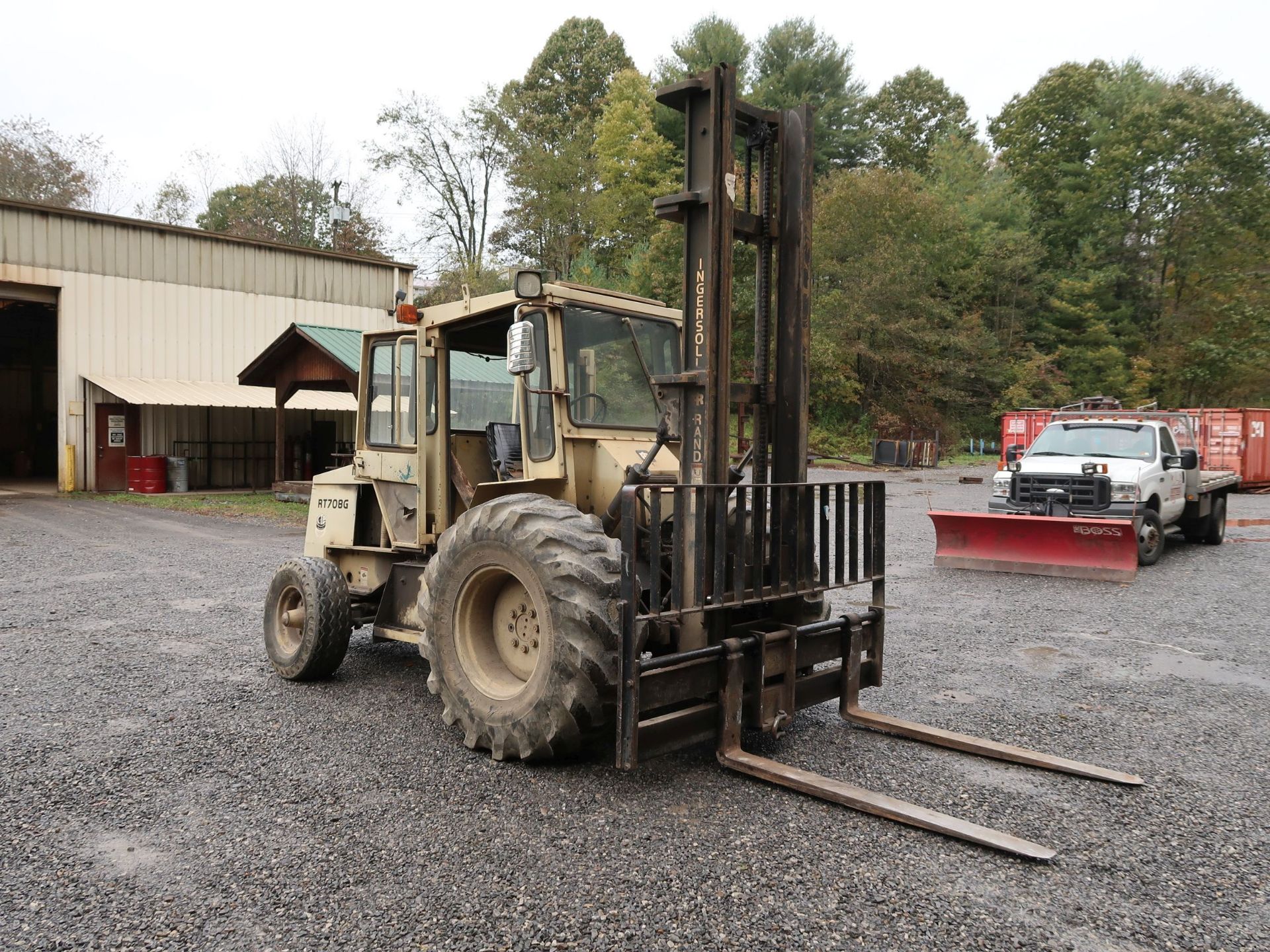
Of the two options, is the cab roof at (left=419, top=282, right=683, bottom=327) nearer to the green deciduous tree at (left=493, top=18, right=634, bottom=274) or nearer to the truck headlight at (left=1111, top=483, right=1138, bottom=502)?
the truck headlight at (left=1111, top=483, right=1138, bottom=502)

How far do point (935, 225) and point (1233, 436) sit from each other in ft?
65.0

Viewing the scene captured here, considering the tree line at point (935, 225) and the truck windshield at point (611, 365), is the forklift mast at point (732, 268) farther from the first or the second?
the tree line at point (935, 225)

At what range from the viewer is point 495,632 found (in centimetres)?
476

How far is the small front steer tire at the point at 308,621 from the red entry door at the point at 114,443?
19841 mm

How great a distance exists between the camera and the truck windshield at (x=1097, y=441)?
12234 mm

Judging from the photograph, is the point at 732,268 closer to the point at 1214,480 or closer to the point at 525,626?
the point at 525,626

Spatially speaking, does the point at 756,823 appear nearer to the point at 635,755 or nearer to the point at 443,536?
the point at 635,755

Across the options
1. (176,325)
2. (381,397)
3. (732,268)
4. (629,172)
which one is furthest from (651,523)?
(629,172)

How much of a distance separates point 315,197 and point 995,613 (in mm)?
43188

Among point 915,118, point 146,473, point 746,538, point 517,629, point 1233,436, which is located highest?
point 915,118

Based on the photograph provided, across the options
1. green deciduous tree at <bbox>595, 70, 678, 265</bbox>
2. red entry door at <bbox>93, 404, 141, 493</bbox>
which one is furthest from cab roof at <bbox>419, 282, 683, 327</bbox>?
green deciduous tree at <bbox>595, 70, 678, 265</bbox>

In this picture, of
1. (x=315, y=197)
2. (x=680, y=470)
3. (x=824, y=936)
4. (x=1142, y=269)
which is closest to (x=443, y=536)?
(x=680, y=470)

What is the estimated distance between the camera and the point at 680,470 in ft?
14.5

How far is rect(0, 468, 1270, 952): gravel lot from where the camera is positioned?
302 cm
